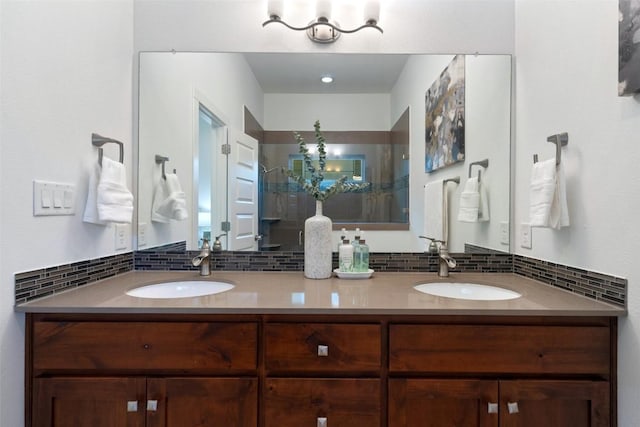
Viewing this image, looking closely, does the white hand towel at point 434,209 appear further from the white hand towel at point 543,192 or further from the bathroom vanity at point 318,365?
the bathroom vanity at point 318,365

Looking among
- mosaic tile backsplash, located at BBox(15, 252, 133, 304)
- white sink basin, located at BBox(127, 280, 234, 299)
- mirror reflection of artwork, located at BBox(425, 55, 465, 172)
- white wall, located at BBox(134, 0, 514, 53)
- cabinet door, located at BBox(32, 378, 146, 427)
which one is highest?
white wall, located at BBox(134, 0, 514, 53)

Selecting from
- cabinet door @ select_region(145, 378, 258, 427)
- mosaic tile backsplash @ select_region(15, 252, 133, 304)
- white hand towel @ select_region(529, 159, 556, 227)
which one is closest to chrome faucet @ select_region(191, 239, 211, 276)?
mosaic tile backsplash @ select_region(15, 252, 133, 304)

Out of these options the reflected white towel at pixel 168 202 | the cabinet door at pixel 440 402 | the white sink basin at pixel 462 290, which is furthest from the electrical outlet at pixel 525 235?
the reflected white towel at pixel 168 202

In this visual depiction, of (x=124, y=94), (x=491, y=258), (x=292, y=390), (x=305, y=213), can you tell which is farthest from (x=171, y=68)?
(x=491, y=258)

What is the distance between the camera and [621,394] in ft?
3.38

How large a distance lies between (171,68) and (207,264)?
94cm

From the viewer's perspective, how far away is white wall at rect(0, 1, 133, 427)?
3.24ft

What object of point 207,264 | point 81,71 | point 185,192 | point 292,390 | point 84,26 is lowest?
point 292,390

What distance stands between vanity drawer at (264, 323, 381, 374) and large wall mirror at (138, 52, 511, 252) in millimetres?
631

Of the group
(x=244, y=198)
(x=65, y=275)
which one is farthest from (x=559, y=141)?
(x=65, y=275)

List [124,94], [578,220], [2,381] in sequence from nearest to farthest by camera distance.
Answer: [2,381], [578,220], [124,94]

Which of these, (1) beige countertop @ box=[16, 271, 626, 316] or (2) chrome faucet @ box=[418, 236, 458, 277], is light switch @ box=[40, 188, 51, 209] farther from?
(2) chrome faucet @ box=[418, 236, 458, 277]

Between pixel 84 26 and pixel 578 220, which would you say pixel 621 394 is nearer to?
pixel 578 220

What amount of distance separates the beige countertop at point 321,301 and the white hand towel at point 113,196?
27 centimetres
